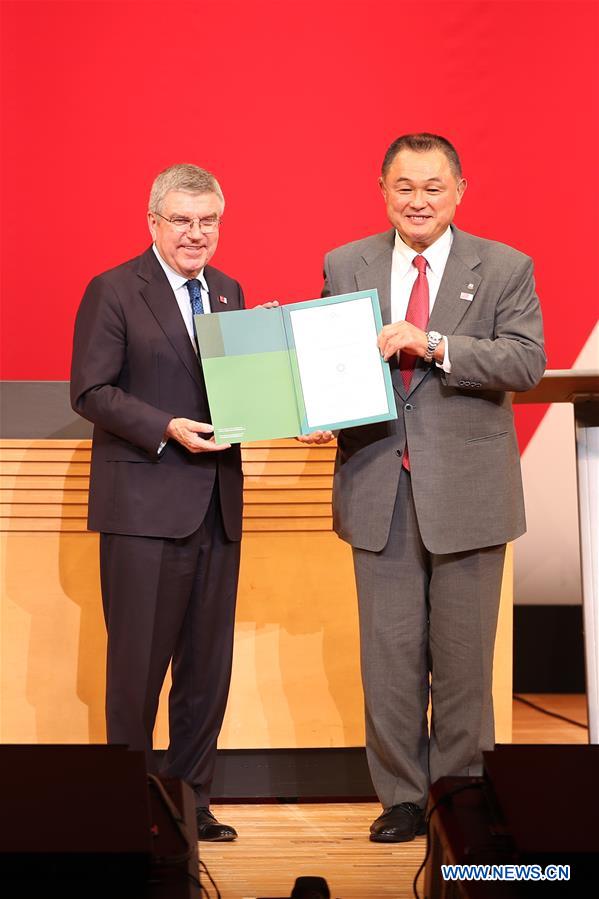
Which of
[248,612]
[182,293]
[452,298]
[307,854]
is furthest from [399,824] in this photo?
[182,293]

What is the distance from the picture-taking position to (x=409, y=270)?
2.47m

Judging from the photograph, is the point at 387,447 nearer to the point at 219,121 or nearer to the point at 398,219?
the point at 398,219

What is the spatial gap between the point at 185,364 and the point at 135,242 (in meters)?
1.88

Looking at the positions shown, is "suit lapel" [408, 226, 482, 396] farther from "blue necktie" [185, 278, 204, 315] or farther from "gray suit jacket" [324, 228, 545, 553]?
"blue necktie" [185, 278, 204, 315]

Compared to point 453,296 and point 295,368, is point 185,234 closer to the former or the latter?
point 295,368

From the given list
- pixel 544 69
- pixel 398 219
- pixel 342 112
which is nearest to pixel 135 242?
pixel 342 112

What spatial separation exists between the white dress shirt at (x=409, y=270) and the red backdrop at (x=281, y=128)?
1.68 metres

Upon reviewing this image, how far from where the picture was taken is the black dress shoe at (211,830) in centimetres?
247

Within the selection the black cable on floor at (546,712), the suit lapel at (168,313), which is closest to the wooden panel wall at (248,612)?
the suit lapel at (168,313)

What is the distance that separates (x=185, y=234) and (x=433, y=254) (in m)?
0.54

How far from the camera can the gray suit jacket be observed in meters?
2.38

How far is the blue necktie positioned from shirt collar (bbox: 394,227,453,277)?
450mm

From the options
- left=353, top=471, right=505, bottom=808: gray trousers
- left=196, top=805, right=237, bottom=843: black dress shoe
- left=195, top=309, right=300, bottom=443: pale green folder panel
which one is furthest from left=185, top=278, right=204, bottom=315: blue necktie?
left=196, top=805, right=237, bottom=843: black dress shoe

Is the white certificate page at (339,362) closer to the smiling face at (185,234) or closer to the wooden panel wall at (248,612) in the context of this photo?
the smiling face at (185,234)
